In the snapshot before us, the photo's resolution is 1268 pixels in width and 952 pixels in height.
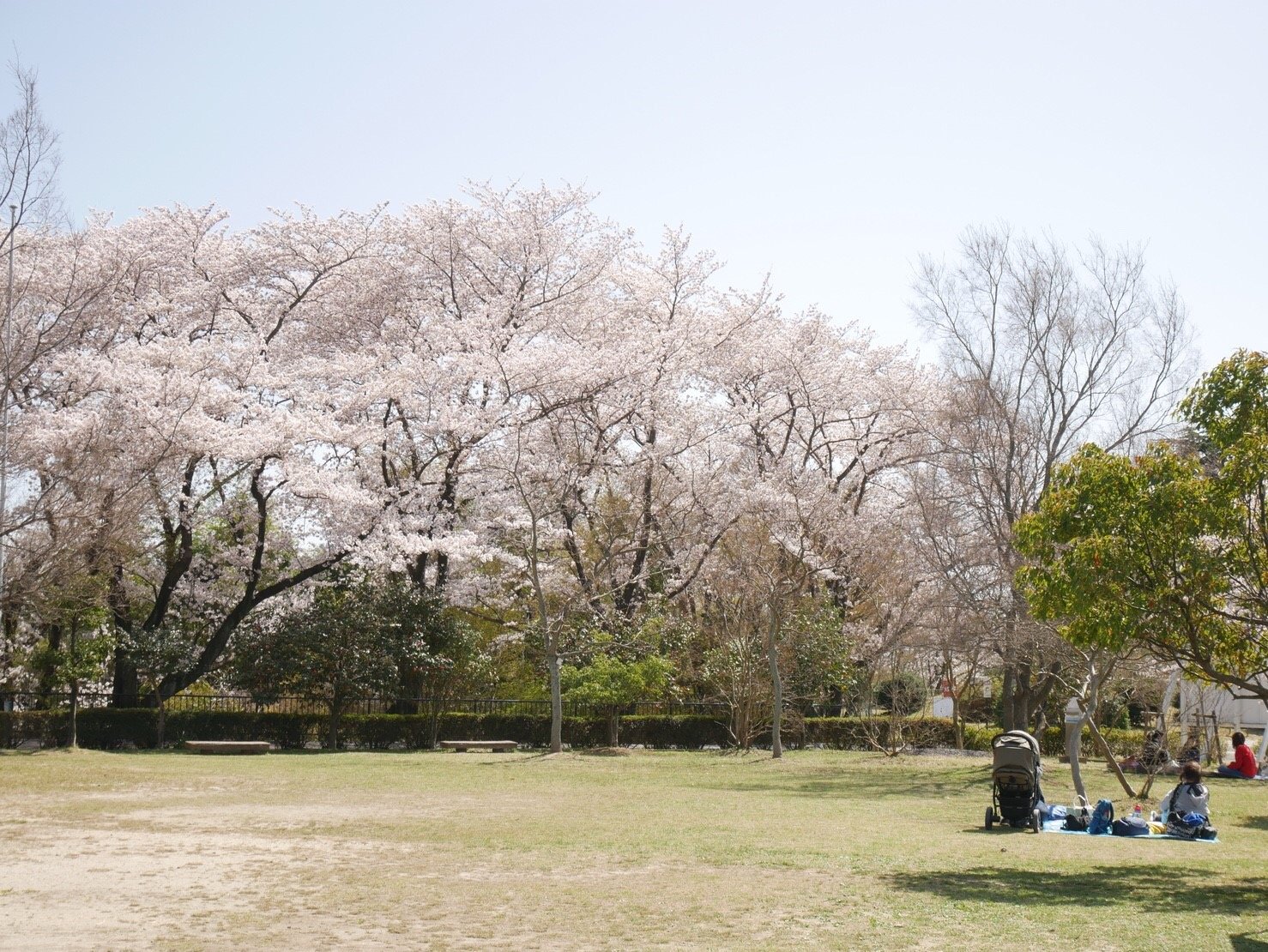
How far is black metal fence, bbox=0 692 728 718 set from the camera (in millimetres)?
23578

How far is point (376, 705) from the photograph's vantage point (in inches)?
998

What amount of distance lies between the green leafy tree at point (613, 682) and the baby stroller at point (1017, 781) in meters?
12.7

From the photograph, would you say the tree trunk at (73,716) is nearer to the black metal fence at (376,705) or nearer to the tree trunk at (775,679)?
the black metal fence at (376,705)

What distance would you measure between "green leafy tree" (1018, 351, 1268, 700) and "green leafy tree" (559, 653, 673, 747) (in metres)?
15.5

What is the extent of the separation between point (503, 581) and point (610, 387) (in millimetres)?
5486

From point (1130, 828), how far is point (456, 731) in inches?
635

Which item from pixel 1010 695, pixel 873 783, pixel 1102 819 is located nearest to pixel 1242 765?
pixel 1010 695

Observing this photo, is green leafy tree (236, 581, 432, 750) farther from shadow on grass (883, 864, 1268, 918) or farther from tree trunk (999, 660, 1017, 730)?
shadow on grass (883, 864, 1268, 918)

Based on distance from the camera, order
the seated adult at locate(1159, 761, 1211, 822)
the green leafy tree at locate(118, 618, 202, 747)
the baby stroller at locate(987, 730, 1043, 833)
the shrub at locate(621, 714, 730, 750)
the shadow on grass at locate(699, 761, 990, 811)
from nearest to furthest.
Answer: the seated adult at locate(1159, 761, 1211, 822), the baby stroller at locate(987, 730, 1043, 833), the shadow on grass at locate(699, 761, 990, 811), the green leafy tree at locate(118, 618, 202, 747), the shrub at locate(621, 714, 730, 750)

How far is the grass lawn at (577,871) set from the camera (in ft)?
21.1

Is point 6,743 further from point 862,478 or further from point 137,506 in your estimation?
point 862,478

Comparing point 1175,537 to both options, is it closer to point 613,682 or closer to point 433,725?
point 613,682

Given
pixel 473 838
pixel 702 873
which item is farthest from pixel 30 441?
pixel 702 873

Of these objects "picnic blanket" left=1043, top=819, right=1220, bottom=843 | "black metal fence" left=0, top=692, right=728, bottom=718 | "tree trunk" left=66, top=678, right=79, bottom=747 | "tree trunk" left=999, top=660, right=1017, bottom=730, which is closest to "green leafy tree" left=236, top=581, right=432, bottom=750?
"black metal fence" left=0, top=692, right=728, bottom=718
